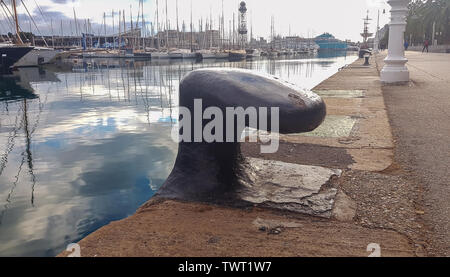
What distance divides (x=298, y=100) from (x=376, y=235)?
3.89 feet

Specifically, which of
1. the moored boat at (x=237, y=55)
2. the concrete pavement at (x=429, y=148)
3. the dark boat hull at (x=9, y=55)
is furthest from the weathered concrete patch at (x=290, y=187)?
the moored boat at (x=237, y=55)

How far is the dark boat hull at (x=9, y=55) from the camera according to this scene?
3747 cm

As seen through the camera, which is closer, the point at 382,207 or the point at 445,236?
the point at 445,236

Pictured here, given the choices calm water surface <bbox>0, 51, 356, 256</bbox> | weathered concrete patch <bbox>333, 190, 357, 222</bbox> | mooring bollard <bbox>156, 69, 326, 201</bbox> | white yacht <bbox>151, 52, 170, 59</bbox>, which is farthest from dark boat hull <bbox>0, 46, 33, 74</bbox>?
weathered concrete patch <bbox>333, 190, 357, 222</bbox>

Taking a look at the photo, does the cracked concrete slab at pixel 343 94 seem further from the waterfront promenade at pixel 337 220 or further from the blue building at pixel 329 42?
the blue building at pixel 329 42

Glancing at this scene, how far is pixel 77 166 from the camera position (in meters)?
6.32

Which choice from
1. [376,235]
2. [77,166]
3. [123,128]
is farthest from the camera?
[123,128]

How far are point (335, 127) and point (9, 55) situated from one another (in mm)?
41426

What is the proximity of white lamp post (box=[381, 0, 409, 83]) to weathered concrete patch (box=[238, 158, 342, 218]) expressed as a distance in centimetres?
951

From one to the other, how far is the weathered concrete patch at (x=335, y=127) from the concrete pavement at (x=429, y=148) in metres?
0.70

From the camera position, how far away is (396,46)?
38.5 ft
